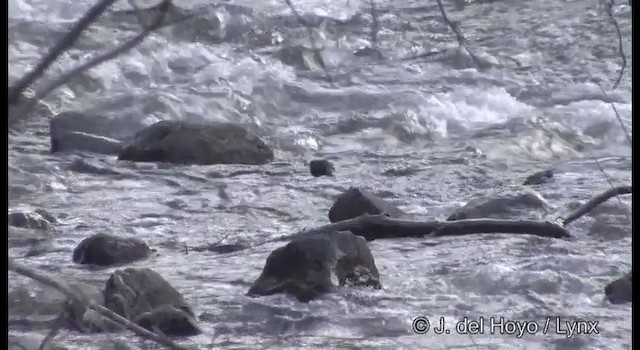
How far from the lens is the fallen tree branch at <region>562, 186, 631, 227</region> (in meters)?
3.19

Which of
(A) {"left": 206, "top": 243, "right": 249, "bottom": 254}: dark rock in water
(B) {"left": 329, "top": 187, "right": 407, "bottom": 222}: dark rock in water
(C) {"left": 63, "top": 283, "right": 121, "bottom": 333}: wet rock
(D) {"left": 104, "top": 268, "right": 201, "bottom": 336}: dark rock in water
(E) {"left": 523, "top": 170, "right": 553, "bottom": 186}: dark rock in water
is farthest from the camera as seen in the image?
(E) {"left": 523, "top": 170, "right": 553, "bottom": 186}: dark rock in water

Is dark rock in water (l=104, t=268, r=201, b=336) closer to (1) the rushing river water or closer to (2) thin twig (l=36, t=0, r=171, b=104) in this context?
(1) the rushing river water

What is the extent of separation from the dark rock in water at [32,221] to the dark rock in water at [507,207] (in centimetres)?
115

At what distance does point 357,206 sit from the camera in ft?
11.2

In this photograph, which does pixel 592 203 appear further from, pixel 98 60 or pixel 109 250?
pixel 98 60

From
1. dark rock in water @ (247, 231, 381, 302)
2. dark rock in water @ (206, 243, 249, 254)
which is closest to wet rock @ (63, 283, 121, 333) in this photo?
dark rock in water @ (247, 231, 381, 302)

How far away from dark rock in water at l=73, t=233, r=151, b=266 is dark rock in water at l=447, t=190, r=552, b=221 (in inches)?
35.9

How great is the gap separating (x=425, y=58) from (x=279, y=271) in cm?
219

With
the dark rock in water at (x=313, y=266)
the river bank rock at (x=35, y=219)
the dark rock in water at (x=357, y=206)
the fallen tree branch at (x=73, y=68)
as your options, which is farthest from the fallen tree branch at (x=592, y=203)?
the fallen tree branch at (x=73, y=68)

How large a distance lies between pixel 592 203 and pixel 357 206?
2.20 feet

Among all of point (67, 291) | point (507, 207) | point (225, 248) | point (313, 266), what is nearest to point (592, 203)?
point (507, 207)

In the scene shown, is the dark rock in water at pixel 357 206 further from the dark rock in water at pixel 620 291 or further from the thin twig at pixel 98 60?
the thin twig at pixel 98 60

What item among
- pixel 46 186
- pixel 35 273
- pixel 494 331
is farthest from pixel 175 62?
pixel 35 273

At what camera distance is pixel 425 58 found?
4.91m
